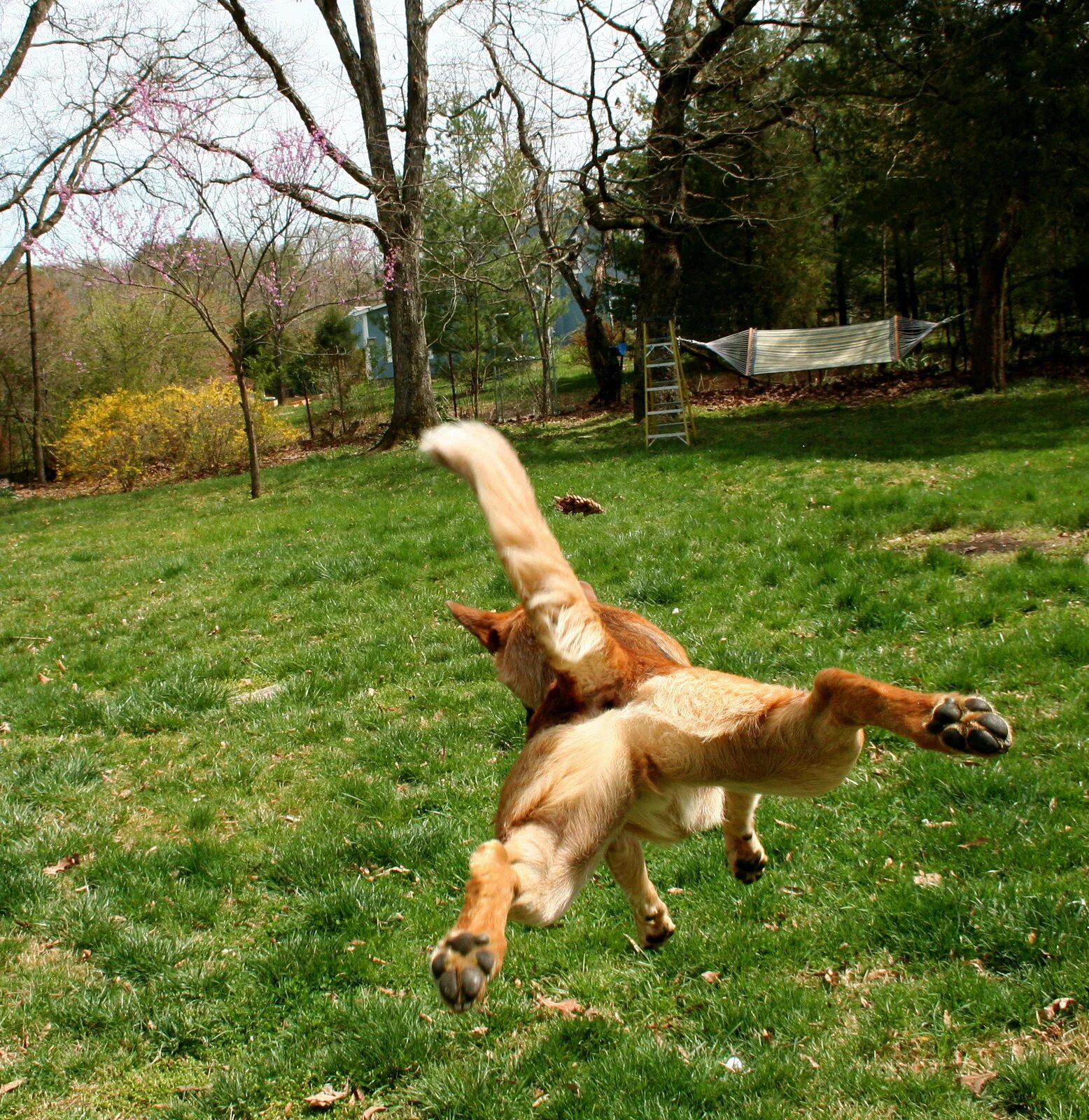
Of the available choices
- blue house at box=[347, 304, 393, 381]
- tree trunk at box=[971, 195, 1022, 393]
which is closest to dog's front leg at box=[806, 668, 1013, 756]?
tree trunk at box=[971, 195, 1022, 393]

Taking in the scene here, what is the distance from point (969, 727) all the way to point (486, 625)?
5.35 ft

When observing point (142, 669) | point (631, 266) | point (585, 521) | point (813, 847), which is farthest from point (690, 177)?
point (813, 847)

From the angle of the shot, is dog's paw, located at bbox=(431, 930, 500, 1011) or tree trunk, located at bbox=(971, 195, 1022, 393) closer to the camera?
dog's paw, located at bbox=(431, 930, 500, 1011)

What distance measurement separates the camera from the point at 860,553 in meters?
7.39

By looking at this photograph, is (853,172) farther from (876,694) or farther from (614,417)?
(876,694)

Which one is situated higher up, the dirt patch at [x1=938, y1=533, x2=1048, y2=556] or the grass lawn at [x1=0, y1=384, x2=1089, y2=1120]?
the dirt patch at [x1=938, y1=533, x2=1048, y2=556]

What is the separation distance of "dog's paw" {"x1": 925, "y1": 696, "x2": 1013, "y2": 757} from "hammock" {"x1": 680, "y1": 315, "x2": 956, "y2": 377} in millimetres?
14887

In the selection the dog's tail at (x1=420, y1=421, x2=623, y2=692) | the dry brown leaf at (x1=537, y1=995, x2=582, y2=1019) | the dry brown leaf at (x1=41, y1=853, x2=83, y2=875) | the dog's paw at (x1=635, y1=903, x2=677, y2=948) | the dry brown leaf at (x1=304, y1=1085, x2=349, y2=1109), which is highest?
the dog's tail at (x1=420, y1=421, x2=623, y2=692)

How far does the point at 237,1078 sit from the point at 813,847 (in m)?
2.44

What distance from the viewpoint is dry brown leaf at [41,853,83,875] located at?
14.3 ft

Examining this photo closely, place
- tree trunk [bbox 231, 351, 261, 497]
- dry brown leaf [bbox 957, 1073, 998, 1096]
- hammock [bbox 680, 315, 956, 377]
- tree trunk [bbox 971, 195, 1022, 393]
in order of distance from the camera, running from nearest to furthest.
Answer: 1. dry brown leaf [bbox 957, 1073, 998, 1096]
2. tree trunk [bbox 231, 351, 261, 497]
3. tree trunk [bbox 971, 195, 1022, 393]
4. hammock [bbox 680, 315, 956, 377]

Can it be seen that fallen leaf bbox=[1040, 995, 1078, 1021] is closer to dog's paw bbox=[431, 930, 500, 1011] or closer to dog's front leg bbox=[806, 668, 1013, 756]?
dog's front leg bbox=[806, 668, 1013, 756]

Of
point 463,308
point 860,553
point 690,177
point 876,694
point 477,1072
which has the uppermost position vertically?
point 690,177

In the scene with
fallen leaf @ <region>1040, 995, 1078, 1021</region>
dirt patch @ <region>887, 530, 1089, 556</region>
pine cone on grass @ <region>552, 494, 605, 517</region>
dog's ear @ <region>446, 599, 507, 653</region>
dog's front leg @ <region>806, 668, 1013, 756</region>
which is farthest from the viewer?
pine cone on grass @ <region>552, 494, 605, 517</region>
